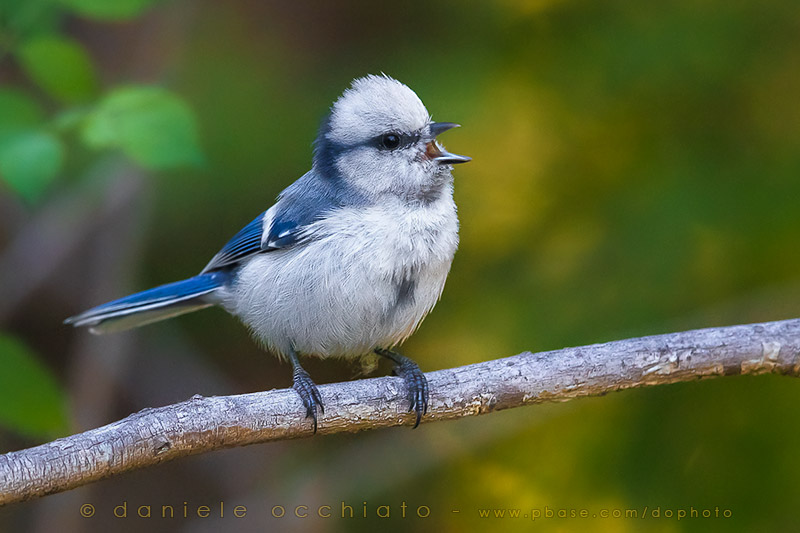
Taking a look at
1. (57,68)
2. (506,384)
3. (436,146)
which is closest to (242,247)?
(436,146)

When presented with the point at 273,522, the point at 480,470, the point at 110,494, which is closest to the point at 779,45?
the point at 480,470

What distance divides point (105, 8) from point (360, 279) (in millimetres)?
1354

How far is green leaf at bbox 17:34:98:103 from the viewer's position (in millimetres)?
2902

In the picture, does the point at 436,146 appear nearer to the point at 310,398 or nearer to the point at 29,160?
the point at 310,398

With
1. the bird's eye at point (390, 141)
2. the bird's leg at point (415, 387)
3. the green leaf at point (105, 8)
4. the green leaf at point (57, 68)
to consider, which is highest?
the green leaf at point (105, 8)

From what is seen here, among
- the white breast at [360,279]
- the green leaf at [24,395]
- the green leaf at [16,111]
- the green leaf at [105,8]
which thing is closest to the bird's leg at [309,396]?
the white breast at [360,279]

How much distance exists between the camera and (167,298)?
373cm

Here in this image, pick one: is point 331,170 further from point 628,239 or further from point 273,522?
point 273,522

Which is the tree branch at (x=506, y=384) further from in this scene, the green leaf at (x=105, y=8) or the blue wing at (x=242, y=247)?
the green leaf at (x=105, y=8)

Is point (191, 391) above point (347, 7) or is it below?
below

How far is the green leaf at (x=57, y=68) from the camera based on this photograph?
290 centimetres

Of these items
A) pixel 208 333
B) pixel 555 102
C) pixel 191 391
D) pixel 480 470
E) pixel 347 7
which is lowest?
pixel 480 470

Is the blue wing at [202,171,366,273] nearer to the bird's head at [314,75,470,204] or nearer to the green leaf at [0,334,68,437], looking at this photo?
the bird's head at [314,75,470,204]

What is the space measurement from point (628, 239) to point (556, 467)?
1.14m
